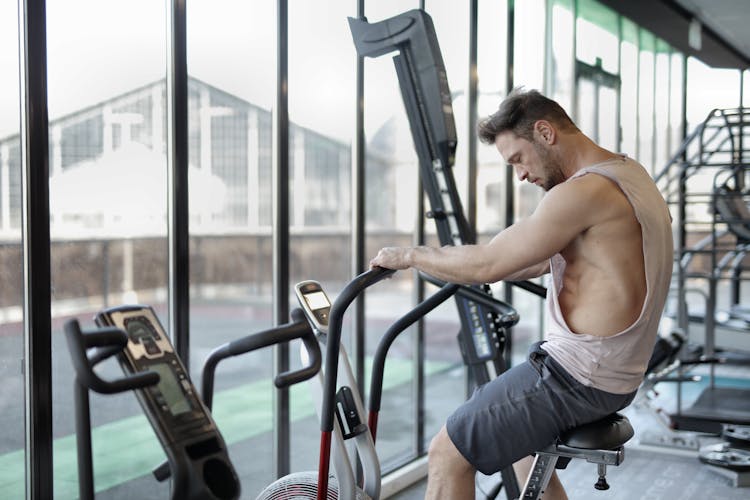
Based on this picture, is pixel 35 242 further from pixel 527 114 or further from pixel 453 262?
pixel 527 114

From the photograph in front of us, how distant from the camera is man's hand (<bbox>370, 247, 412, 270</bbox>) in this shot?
209 cm

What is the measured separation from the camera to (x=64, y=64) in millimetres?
2811

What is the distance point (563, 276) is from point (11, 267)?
5.26 feet

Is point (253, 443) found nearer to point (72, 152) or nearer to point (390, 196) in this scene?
point (390, 196)

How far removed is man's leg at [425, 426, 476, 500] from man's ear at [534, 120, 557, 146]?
32.5 inches

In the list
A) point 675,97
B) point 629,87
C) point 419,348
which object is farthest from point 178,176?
point 675,97

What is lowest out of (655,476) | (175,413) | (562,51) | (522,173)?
(655,476)

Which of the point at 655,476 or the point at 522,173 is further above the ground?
the point at 522,173

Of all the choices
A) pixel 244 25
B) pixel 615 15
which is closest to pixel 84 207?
pixel 244 25

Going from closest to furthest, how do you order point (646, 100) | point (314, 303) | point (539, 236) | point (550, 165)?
point (539, 236)
point (550, 165)
point (314, 303)
point (646, 100)

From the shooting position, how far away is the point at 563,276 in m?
2.08

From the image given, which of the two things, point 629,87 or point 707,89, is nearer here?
point 629,87

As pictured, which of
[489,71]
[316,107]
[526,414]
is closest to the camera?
[526,414]

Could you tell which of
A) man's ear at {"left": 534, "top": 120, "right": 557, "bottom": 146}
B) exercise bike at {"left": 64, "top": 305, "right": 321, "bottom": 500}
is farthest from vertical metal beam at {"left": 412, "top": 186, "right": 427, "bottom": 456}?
exercise bike at {"left": 64, "top": 305, "right": 321, "bottom": 500}
